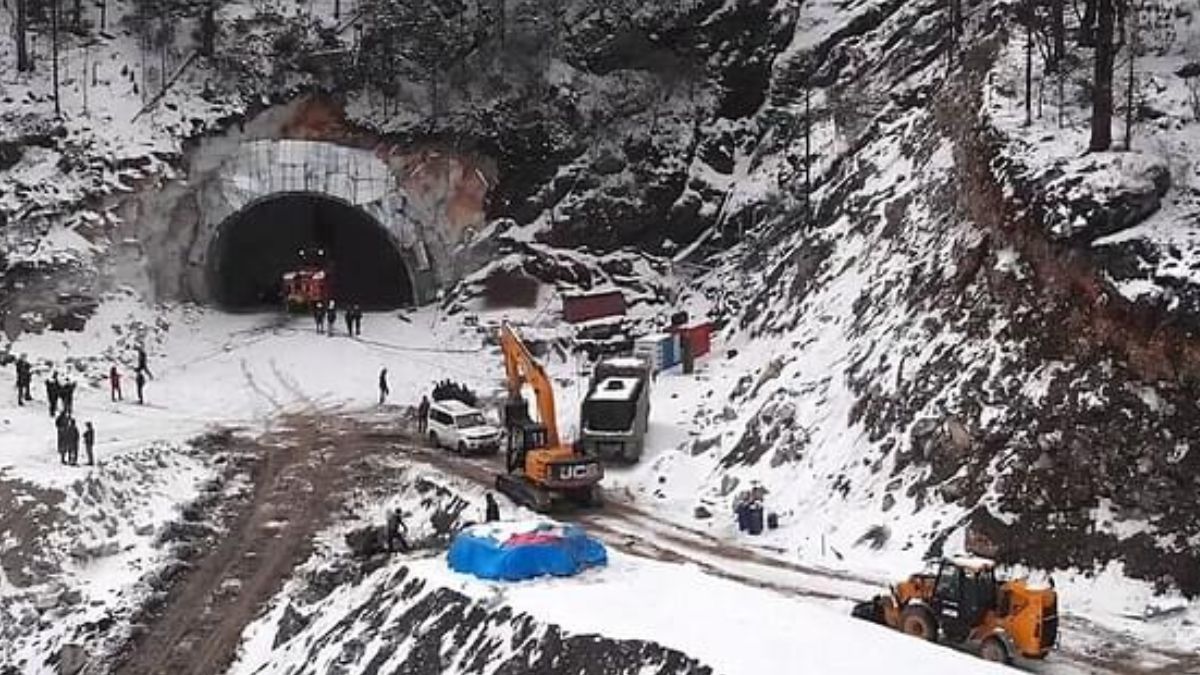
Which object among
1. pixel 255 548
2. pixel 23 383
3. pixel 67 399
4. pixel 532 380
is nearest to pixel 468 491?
pixel 532 380

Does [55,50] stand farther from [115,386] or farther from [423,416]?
[423,416]

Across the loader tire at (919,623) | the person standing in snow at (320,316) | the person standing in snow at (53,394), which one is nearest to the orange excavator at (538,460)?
the loader tire at (919,623)

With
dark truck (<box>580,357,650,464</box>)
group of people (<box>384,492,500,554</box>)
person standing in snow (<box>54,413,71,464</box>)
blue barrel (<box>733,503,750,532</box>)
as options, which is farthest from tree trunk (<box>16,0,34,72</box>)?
blue barrel (<box>733,503,750,532</box>)

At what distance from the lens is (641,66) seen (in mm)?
58469

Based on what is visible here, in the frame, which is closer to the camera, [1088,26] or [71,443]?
[1088,26]

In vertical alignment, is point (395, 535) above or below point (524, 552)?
below

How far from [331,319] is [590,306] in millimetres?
9350

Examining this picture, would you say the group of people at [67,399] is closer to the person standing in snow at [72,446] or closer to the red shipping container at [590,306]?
the person standing in snow at [72,446]

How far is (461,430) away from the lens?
3903cm


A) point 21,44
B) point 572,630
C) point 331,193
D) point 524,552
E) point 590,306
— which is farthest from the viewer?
point 21,44

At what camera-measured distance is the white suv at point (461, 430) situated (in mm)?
38844

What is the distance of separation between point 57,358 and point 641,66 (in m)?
25.3

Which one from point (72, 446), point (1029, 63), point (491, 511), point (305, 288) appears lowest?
point (491, 511)

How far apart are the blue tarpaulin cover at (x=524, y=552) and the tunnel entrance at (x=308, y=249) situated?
30.5m
